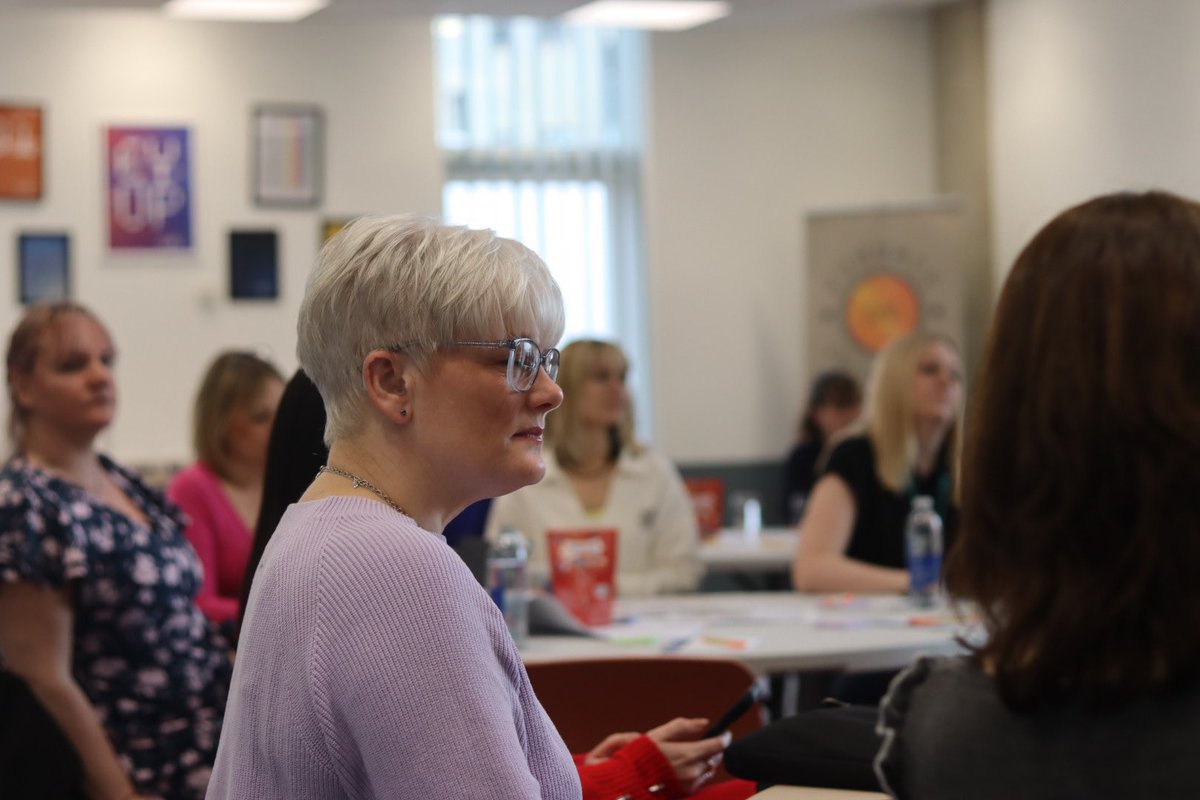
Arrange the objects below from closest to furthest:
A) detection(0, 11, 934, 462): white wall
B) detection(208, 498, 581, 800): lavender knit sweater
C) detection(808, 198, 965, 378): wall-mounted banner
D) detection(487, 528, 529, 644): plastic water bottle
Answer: detection(208, 498, 581, 800): lavender knit sweater
detection(487, 528, 529, 644): plastic water bottle
detection(0, 11, 934, 462): white wall
detection(808, 198, 965, 378): wall-mounted banner

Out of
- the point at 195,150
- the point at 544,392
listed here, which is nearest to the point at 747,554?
the point at 195,150

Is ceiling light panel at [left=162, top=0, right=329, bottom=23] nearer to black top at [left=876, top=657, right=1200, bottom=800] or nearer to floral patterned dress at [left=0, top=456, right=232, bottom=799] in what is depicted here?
floral patterned dress at [left=0, top=456, right=232, bottom=799]

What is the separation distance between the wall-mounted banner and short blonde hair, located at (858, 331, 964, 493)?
4.05 meters

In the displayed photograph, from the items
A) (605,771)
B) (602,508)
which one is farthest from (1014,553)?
(602,508)

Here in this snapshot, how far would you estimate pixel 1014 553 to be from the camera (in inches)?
44.3

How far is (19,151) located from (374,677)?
7.19m

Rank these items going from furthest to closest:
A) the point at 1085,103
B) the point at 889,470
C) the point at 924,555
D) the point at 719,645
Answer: the point at 1085,103 < the point at 889,470 < the point at 924,555 < the point at 719,645

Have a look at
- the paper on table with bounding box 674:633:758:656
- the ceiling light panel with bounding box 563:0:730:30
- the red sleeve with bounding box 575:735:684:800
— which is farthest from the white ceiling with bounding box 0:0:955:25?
the red sleeve with bounding box 575:735:684:800

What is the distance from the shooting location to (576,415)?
462cm

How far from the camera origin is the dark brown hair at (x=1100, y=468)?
1077 mm

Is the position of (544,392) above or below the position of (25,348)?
below

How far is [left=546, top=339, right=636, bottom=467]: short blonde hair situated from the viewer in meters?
4.62

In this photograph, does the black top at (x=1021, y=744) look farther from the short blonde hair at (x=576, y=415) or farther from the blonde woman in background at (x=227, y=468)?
the short blonde hair at (x=576, y=415)

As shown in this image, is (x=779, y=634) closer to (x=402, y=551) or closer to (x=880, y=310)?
(x=402, y=551)
